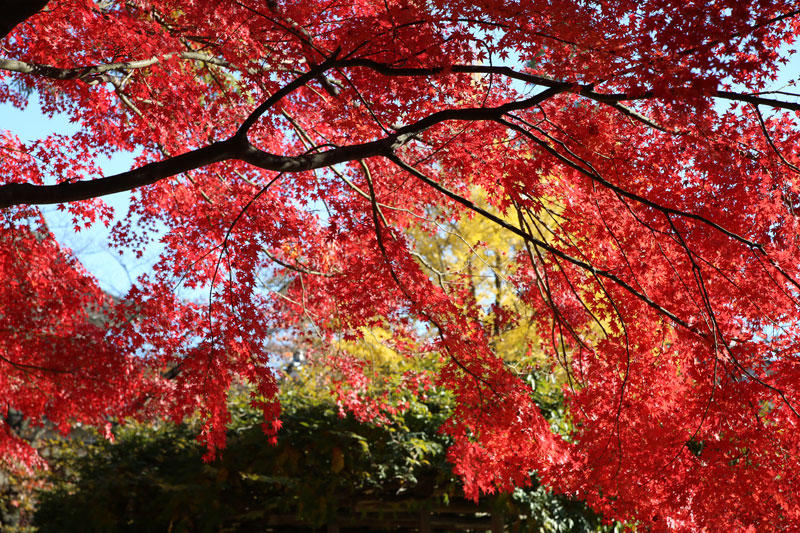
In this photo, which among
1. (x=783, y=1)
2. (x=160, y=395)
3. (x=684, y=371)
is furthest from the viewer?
(x=160, y=395)

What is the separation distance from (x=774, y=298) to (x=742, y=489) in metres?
1.33

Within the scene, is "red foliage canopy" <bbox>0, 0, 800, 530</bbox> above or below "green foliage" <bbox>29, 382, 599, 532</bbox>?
above

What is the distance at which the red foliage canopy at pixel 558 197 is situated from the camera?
3.67m

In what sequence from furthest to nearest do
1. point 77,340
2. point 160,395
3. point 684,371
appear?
point 160,395 < point 77,340 < point 684,371

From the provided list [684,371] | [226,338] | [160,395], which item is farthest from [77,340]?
[684,371]

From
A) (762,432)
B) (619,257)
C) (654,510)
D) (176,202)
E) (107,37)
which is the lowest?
(654,510)

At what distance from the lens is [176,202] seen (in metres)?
7.03

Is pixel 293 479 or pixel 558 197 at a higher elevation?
pixel 558 197

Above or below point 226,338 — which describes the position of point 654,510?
below

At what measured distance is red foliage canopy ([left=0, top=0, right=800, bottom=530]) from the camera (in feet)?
12.0

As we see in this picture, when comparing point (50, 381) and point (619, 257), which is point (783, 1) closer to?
point (619, 257)

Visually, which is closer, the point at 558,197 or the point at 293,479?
the point at 558,197

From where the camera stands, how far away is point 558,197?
5.71 m

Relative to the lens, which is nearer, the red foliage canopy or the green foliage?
the red foliage canopy
